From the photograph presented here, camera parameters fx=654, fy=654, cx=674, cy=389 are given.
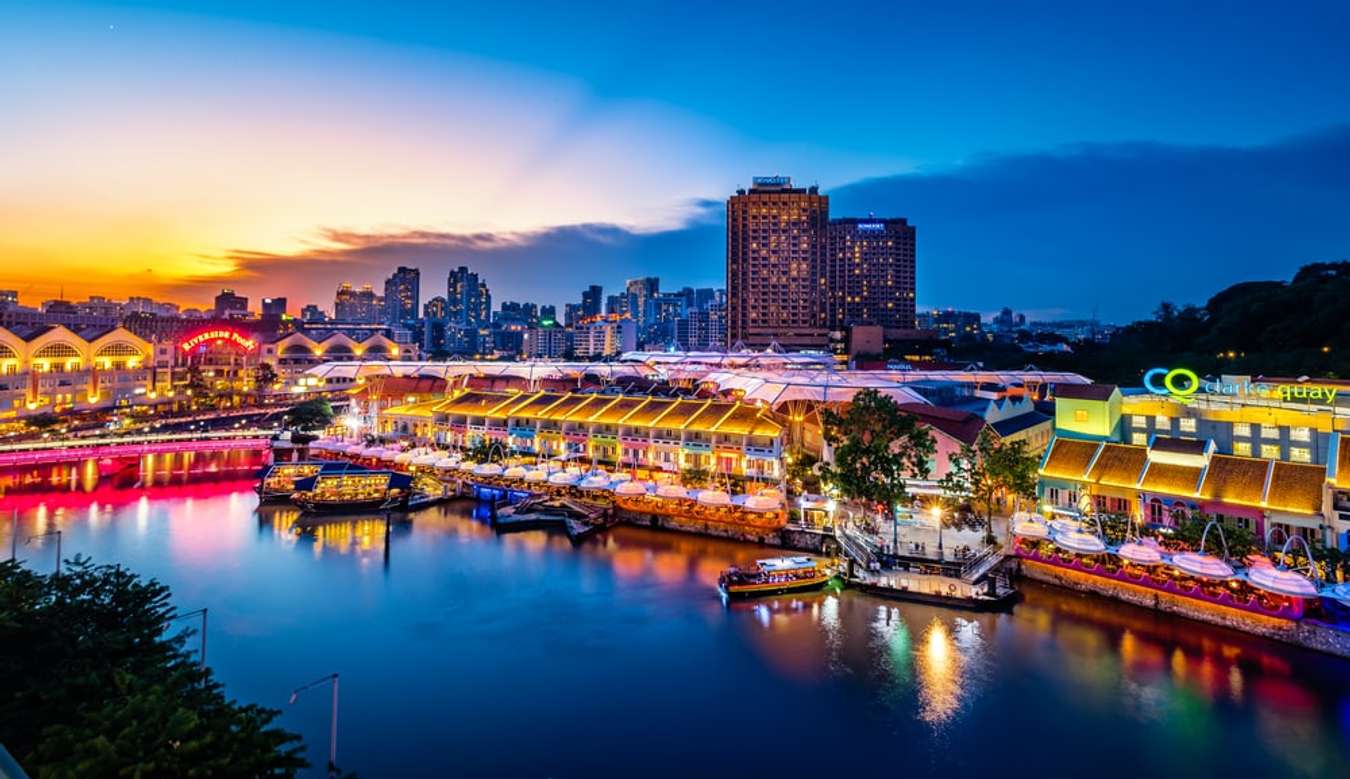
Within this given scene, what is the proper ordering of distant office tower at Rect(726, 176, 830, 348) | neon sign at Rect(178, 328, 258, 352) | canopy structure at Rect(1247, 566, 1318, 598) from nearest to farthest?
canopy structure at Rect(1247, 566, 1318, 598)
neon sign at Rect(178, 328, 258, 352)
distant office tower at Rect(726, 176, 830, 348)

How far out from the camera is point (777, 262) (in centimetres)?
9762

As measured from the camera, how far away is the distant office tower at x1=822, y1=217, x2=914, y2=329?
333 feet

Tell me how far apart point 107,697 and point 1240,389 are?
34213 millimetres

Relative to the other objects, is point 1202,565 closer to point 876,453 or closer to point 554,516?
point 876,453

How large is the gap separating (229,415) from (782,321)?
71.0m

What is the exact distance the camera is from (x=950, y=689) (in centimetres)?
1439

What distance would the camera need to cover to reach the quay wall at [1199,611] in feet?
50.3

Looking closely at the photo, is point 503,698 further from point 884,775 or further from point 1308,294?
point 1308,294

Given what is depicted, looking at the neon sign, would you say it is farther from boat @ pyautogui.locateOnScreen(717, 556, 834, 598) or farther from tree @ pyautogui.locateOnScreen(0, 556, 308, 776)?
boat @ pyautogui.locateOnScreen(717, 556, 834, 598)

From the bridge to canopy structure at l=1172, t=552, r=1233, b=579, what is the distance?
144 feet

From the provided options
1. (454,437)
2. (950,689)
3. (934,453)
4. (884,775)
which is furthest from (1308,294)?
(454,437)

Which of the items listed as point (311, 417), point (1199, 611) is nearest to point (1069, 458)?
point (1199, 611)

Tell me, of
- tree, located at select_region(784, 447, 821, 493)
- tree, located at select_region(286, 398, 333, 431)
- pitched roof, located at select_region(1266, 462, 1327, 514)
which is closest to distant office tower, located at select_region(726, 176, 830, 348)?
tree, located at select_region(286, 398, 333, 431)

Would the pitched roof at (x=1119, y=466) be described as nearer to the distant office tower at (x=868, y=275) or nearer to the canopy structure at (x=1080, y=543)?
the canopy structure at (x=1080, y=543)
